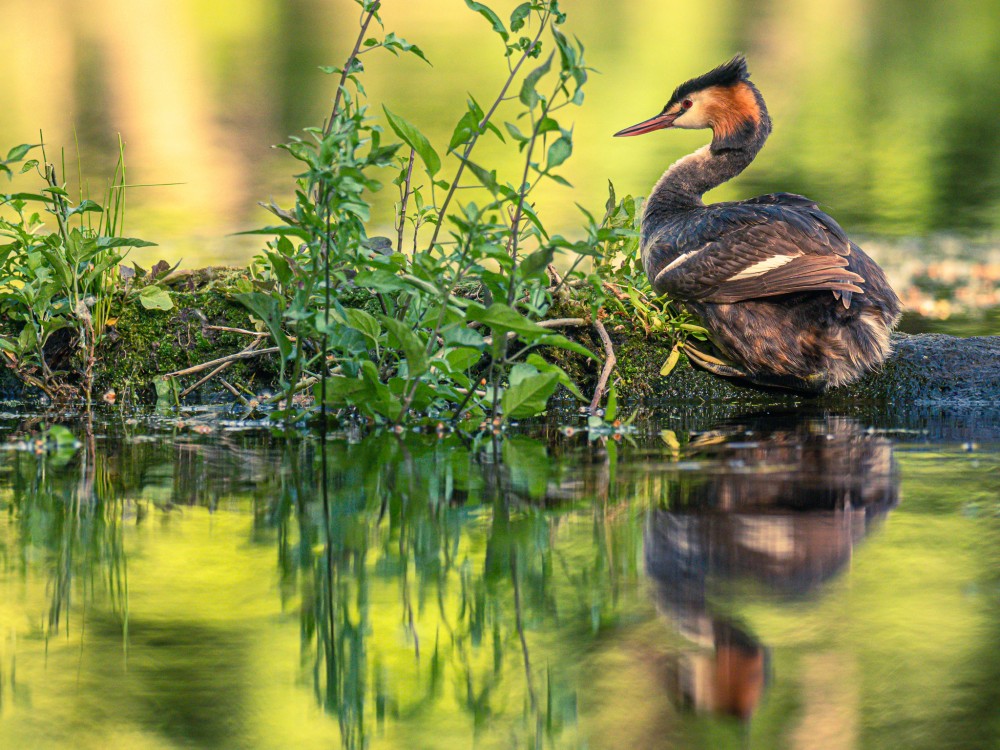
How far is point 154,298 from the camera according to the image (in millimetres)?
6078

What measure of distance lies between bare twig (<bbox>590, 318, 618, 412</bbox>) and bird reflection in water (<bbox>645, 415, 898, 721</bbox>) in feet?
1.83

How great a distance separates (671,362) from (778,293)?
1.93 ft

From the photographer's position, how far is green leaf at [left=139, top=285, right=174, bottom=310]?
6051 millimetres

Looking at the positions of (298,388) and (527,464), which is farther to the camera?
(298,388)

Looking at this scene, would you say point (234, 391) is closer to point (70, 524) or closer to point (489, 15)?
point (70, 524)

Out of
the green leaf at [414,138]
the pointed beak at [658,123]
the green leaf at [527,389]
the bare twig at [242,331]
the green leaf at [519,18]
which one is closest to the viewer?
the green leaf at [519,18]

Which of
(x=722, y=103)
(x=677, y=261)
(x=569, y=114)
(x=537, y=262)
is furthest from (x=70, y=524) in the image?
(x=569, y=114)

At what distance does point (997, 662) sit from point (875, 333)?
3285mm

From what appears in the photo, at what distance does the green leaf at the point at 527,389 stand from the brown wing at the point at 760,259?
1.21 meters

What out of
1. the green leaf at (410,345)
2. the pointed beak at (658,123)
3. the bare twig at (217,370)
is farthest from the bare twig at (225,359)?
the pointed beak at (658,123)

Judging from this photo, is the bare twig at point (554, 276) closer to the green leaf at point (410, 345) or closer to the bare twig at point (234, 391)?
the green leaf at point (410, 345)

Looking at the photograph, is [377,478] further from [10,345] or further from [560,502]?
[10,345]

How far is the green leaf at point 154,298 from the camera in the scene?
605cm

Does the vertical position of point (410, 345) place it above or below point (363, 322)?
below
